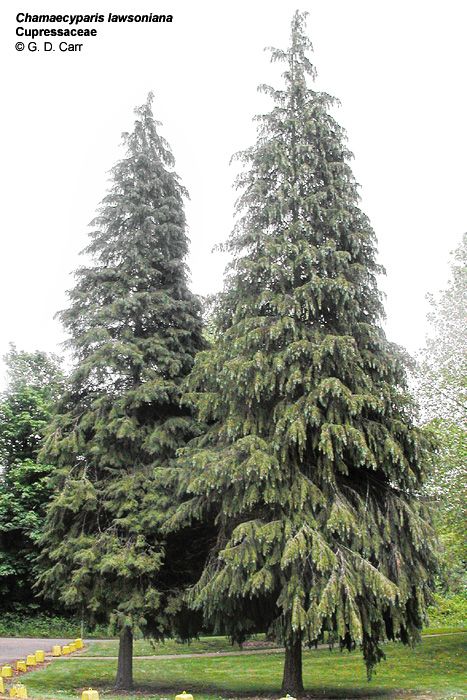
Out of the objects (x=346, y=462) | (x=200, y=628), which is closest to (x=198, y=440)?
(x=346, y=462)

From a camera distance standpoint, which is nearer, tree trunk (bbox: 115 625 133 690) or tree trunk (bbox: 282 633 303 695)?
tree trunk (bbox: 282 633 303 695)

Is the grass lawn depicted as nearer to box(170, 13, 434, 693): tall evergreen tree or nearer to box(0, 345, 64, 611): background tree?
box(170, 13, 434, 693): tall evergreen tree

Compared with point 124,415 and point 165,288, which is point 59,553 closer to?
point 124,415

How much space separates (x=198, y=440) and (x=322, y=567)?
420 cm

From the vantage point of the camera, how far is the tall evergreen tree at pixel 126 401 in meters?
14.2

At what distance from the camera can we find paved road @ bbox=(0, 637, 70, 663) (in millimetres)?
21006

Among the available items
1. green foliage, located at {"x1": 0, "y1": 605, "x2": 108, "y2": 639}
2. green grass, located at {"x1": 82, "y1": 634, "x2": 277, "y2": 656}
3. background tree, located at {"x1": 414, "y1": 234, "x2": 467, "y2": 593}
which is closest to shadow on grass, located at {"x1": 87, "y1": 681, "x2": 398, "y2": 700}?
background tree, located at {"x1": 414, "y1": 234, "x2": 467, "y2": 593}

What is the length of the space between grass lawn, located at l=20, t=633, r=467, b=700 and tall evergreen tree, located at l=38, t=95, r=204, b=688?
1.62m

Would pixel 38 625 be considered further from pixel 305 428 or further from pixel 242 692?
pixel 305 428

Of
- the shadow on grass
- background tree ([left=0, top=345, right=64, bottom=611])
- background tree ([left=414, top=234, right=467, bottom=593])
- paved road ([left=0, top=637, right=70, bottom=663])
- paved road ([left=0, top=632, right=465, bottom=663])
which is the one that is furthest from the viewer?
background tree ([left=0, top=345, right=64, bottom=611])

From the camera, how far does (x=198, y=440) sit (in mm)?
14445

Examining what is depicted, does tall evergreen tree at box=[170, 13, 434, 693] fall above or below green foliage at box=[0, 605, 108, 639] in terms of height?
above

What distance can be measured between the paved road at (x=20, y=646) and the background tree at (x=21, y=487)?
96.8 inches

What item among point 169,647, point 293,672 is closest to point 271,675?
point 293,672
